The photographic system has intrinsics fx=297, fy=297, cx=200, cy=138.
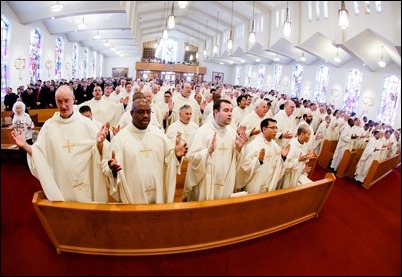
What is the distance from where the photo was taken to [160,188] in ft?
9.52

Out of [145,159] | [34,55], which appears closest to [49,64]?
[34,55]

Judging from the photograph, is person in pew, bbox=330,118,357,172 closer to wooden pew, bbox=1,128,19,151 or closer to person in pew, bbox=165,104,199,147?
person in pew, bbox=165,104,199,147

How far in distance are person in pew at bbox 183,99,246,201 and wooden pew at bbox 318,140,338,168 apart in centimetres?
523

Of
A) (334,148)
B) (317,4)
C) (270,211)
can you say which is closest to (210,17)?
(317,4)

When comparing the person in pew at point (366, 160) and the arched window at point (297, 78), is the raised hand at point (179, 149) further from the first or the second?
the arched window at point (297, 78)

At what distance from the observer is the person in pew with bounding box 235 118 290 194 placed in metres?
3.70

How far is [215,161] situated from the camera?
3.46 m

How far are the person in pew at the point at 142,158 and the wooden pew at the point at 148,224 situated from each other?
334 mm

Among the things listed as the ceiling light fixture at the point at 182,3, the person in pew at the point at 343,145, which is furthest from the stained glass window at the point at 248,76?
the ceiling light fixture at the point at 182,3

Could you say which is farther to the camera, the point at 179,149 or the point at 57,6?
the point at 179,149

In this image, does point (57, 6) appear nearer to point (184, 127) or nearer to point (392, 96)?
point (392, 96)

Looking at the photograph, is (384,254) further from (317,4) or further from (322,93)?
(322,93)

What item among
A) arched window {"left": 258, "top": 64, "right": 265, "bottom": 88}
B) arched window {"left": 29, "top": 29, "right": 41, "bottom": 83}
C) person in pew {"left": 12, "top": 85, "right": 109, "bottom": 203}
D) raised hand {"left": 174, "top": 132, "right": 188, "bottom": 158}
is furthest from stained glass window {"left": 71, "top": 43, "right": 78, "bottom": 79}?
raised hand {"left": 174, "top": 132, "right": 188, "bottom": 158}

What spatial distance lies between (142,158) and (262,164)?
5.28ft
